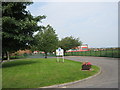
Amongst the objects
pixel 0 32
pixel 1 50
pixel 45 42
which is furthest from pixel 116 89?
pixel 45 42

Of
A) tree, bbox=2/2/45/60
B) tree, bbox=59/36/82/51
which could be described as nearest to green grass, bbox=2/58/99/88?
tree, bbox=2/2/45/60

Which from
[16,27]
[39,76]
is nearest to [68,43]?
[16,27]

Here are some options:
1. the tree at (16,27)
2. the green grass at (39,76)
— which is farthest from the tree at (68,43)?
the green grass at (39,76)

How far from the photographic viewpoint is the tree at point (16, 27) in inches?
523

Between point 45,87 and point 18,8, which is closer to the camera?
point 45,87

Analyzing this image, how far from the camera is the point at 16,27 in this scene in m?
13.9

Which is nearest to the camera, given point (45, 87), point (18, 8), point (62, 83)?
point (45, 87)

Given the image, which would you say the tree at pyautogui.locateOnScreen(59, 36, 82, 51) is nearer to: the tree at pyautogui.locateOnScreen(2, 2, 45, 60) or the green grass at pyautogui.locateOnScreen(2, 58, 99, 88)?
the tree at pyautogui.locateOnScreen(2, 2, 45, 60)

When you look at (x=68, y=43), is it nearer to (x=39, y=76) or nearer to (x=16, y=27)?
(x=16, y=27)

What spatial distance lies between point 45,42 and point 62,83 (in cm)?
2450

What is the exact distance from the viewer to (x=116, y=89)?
5773mm

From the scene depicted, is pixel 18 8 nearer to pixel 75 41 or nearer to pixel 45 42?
pixel 45 42

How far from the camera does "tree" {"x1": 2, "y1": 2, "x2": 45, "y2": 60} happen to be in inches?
523

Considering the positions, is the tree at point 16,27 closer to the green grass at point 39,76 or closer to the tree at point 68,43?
the green grass at point 39,76
